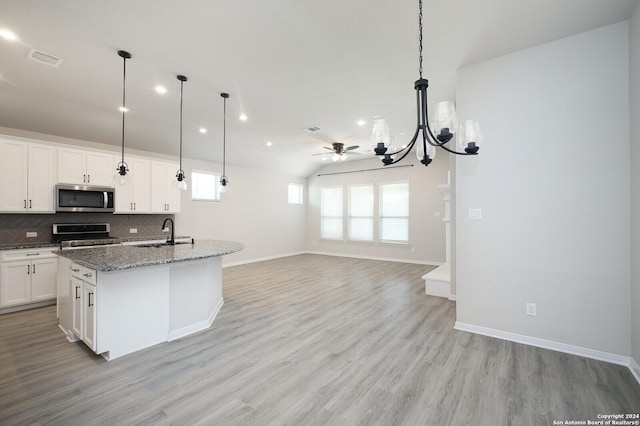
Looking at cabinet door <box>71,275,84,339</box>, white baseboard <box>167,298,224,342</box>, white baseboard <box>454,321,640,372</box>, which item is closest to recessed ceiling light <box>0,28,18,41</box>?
cabinet door <box>71,275,84,339</box>

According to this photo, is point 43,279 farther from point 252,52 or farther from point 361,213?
point 361,213

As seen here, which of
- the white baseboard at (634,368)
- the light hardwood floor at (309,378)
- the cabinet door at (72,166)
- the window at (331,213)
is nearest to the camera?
the light hardwood floor at (309,378)

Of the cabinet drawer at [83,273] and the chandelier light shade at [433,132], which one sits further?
the cabinet drawer at [83,273]

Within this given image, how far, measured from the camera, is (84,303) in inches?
106

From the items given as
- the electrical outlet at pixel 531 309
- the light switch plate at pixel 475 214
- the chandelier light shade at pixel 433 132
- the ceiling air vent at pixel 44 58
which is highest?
the ceiling air vent at pixel 44 58

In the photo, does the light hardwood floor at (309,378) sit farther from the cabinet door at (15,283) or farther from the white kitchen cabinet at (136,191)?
the white kitchen cabinet at (136,191)

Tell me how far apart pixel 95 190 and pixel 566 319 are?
6.74 metres

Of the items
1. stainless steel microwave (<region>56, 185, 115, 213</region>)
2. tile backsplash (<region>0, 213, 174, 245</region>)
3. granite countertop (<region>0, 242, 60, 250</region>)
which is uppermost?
stainless steel microwave (<region>56, 185, 115, 213</region>)

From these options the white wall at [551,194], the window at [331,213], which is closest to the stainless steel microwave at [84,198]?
the white wall at [551,194]

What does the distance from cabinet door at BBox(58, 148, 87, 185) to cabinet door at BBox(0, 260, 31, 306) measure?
1.36 metres

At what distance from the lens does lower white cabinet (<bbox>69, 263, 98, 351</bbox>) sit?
254 centimetres

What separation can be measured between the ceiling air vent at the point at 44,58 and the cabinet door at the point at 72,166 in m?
1.90

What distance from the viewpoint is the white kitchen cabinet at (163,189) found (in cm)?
556

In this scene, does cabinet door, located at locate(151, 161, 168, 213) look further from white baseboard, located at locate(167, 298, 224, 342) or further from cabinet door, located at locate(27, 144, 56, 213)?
white baseboard, located at locate(167, 298, 224, 342)
